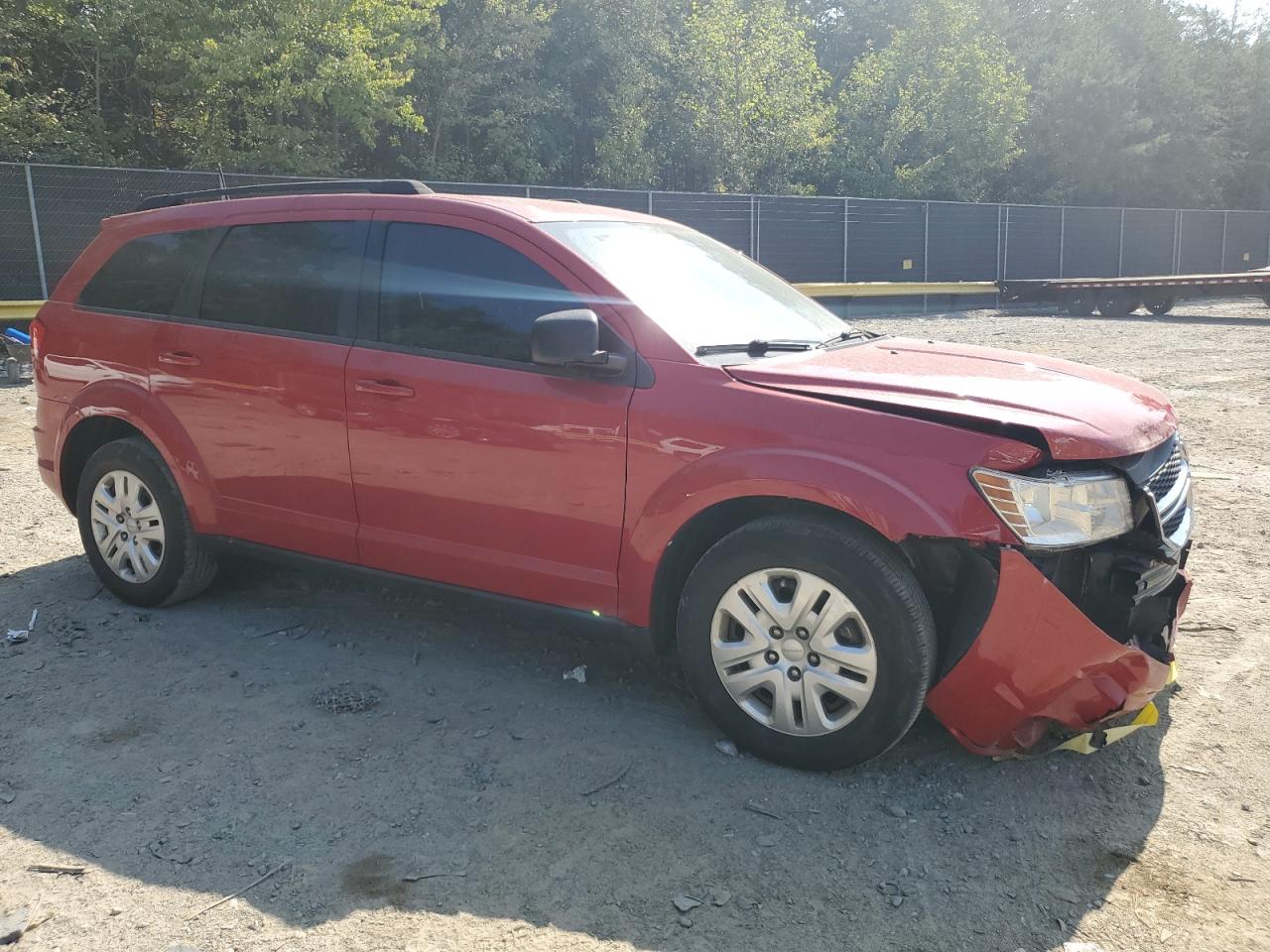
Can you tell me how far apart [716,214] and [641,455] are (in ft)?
63.8

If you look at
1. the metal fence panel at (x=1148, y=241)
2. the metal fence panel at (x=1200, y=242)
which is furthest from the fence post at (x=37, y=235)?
the metal fence panel at (x=1200, y=242)

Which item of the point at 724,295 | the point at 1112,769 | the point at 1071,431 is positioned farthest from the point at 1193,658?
the point at 724,295

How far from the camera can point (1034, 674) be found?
308 centimetres

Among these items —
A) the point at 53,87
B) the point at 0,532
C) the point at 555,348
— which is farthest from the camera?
the point at 53,87

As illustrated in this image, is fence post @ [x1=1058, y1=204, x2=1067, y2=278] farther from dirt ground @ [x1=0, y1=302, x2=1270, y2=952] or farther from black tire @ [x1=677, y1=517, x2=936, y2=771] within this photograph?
black tire @ [x1=677, y1=517, x2=936, y2=771]

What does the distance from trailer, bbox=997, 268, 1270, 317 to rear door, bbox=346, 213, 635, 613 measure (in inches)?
892

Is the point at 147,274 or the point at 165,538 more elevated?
the point at 147,274

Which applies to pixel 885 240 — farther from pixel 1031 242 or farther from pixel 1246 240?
pixel 1246 240

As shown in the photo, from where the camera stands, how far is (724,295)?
4152mm

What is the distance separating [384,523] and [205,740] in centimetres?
102

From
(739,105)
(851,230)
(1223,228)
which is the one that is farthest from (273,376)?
(1223,228)

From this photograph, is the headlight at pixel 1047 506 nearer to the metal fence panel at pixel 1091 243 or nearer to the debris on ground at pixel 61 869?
the debris on ground at pixel 61 869

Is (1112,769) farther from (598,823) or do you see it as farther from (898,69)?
(898,69)

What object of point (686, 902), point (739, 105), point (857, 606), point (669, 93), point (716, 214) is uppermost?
point (669, 93)
